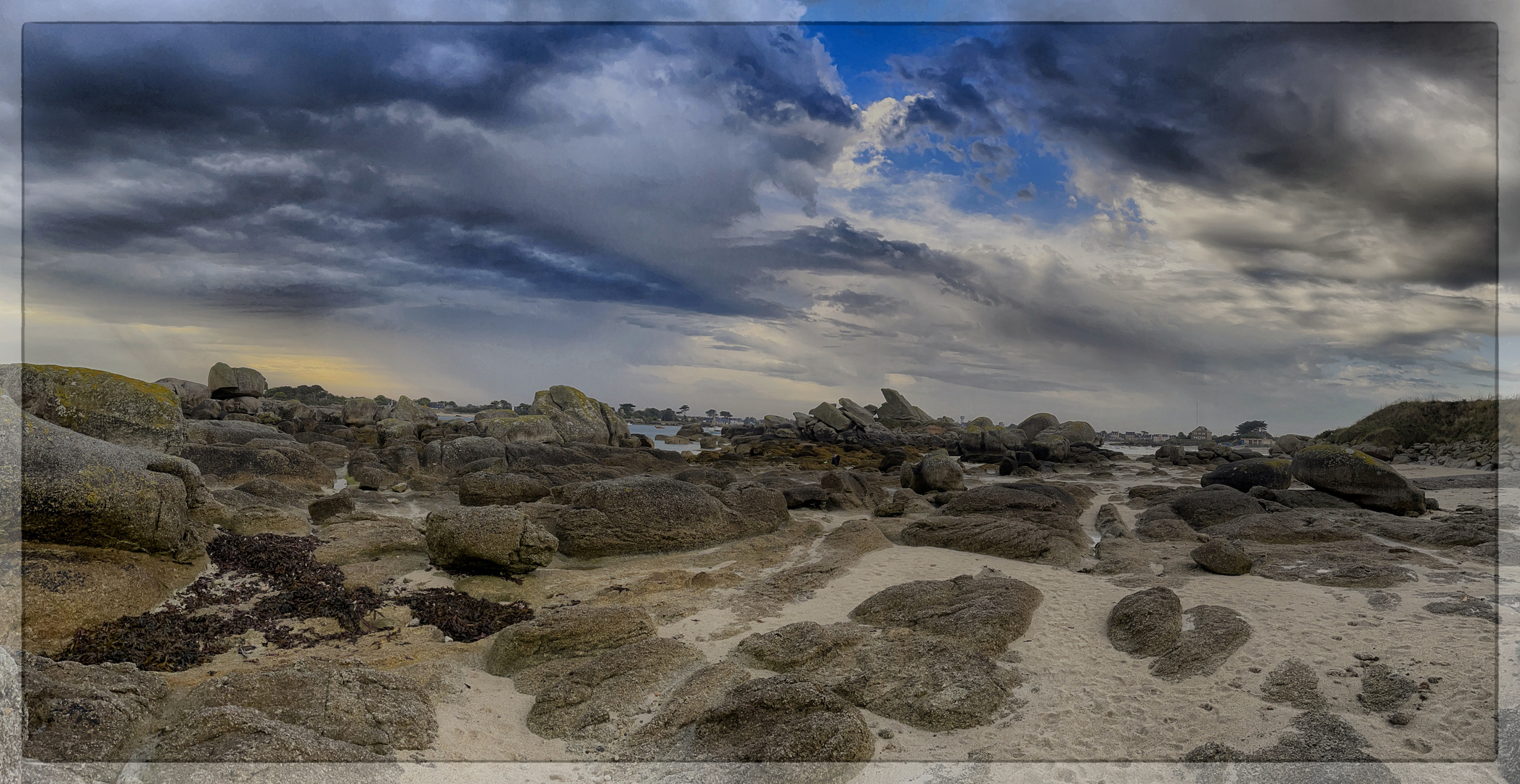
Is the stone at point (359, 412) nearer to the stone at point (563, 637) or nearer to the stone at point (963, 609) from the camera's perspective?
the stone at point (563, 637)

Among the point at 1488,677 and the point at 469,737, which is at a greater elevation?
the point at 1488,677

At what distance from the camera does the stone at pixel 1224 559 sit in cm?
1098

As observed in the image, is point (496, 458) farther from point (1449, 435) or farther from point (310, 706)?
point (1449, 435)

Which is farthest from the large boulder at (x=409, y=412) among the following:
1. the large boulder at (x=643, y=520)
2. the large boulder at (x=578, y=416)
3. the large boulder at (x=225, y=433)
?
the large boulder at (x=643, y=520)

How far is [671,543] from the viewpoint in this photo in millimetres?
13523

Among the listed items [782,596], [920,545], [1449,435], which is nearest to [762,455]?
[920,545]

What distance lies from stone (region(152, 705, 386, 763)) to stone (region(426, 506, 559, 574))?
5.75 m

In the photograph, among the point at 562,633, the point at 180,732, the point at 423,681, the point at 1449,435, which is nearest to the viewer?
the point at 180,732

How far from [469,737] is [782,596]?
5.34m

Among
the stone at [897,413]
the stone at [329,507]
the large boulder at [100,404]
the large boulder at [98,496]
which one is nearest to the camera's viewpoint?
the large boulder at [98,496]

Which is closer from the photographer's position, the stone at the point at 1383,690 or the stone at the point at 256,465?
the stone at the point at 1383,690

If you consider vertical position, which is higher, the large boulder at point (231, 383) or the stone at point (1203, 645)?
the large boulder at point (231, 383)

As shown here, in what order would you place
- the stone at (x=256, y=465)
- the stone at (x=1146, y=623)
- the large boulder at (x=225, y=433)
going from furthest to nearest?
the large boulder at (x=225, y=433)
the stone at (x=256, y=465)
the stone at (x=1146, y=623)

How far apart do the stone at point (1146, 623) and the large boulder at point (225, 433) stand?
25.5 m
